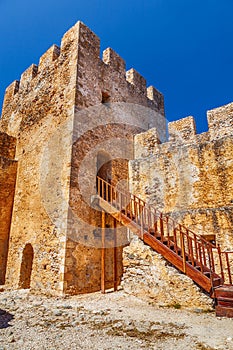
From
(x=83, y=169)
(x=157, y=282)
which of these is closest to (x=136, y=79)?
(x=83, y=169)

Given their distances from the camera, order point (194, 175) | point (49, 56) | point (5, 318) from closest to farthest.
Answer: point (5, 318), point (194, 175), point (49, 56)

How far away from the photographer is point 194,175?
854 cm

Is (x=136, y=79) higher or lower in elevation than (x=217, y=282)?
higher

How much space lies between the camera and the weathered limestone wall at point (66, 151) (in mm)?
7535

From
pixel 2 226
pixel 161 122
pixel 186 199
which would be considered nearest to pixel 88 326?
pixel 186 199

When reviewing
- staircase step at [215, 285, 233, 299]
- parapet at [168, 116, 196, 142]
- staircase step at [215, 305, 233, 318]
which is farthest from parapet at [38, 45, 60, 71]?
staircase step at [215, 305, 233, 318]

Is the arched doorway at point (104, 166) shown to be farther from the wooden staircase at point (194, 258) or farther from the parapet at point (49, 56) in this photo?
the parapet at point (49, 56)

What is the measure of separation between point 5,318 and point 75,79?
7.43 metres

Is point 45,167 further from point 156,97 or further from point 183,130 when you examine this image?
point 156,97

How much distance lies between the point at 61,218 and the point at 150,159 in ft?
13.7

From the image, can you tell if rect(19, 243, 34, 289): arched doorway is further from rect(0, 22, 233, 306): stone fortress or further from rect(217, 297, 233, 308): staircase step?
rect(217, 297, 233, 308): staircase step

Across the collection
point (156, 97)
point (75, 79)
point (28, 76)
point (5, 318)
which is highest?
point (156, 97)

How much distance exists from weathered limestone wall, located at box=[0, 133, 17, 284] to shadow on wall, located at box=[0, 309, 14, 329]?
14.6ft

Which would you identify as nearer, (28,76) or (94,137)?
(94,137)
